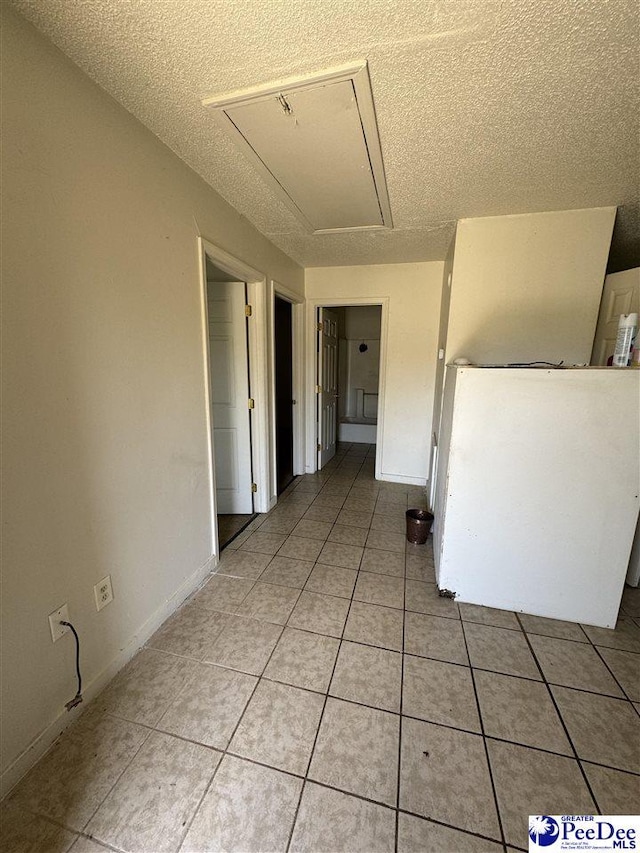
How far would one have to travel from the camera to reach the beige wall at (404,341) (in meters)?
3.43

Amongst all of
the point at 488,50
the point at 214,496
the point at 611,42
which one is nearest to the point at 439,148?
the point at 488,50

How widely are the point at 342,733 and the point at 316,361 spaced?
10.5 ft

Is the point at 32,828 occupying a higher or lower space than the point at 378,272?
lower

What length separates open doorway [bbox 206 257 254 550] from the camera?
2639 millimetres

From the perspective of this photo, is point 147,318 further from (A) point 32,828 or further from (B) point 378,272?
(B) point 378,272

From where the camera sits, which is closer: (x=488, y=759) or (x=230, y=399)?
(x=488, y=759)

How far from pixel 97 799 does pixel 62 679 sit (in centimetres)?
40

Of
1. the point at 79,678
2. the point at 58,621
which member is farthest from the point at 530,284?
the point at 79,678

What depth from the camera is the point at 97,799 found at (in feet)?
3.53

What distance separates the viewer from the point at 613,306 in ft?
7.37

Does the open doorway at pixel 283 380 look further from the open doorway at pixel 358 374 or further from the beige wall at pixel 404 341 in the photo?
the beige wall at pixel 404 341
